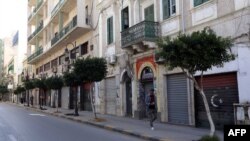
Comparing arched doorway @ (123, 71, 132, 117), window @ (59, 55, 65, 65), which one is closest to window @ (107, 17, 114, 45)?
arched doorway @ (123, 71, 132, 117)

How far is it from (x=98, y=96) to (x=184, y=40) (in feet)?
59.2

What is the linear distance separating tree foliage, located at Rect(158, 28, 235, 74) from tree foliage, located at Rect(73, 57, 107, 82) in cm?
1023

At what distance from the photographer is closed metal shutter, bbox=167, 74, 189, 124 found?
17.6 m

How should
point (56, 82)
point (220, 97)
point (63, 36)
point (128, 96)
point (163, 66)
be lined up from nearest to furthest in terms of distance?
1. point (220, 97)
2. point (163, 66)
3. point (128, 96)
4. point (56, 82)
5. point (63, 36)

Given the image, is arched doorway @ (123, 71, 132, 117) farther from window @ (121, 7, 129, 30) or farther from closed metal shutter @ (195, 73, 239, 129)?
closed metal shutter @ (195, 73, 239, 129)

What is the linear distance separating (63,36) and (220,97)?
23469 mm

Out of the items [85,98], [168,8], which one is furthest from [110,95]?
[168,8]

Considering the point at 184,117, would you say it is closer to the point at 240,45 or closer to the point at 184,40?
the point at 240,45

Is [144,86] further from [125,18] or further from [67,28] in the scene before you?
[67,28]

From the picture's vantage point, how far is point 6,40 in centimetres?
11681

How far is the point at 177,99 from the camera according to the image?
1825 cm

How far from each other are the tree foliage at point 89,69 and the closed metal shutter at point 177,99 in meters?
4.45

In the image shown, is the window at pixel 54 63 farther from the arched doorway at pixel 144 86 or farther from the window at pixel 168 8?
the window at pixel 168 8

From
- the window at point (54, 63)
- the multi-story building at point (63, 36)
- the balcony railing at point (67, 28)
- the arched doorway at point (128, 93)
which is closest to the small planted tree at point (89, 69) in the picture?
the arched doorway at point (128, 93)
